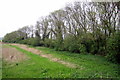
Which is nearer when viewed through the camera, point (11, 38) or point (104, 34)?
point (104, 34)

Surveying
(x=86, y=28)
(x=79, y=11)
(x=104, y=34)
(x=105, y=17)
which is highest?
(x=79, y=11)

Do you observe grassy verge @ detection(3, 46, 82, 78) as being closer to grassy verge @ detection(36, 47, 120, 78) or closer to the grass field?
the grass field

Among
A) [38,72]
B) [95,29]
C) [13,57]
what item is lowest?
[38,72]

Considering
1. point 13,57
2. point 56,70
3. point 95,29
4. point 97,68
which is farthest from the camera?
point 95,29

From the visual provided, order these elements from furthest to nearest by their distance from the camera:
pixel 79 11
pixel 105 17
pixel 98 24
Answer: pixel 79 11 < pixel 98 24 < pixel 105 17

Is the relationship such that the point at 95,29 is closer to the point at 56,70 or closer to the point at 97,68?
the point at 97,68

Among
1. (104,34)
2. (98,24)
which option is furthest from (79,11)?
(104,34)

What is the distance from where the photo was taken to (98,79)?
5.68m

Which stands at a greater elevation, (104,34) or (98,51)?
(104,34)

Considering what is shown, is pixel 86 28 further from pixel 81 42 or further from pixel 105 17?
pixel 105 17

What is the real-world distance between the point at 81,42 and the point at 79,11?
8060mm

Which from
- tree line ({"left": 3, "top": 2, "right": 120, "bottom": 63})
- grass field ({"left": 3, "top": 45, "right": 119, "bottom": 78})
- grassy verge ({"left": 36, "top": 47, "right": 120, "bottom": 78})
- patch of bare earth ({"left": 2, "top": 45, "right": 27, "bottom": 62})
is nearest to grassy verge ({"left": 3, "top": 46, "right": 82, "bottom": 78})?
grass field ({"left": 3, "top": 45, "right": 119, "bottom": 78})

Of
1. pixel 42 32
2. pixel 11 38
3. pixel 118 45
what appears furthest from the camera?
pixel 11 38

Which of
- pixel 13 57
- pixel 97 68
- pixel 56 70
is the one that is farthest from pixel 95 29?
pixel 13 57
